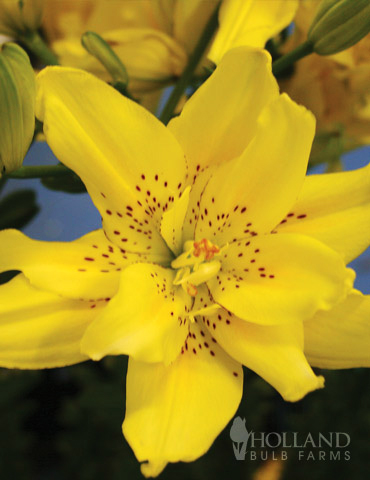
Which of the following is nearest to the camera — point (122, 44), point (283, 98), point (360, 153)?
point (283, 98)

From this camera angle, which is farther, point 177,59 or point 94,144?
point 177,59

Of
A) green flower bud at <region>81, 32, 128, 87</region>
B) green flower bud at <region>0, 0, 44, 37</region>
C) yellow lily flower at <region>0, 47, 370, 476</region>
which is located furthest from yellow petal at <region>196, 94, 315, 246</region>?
green flower bud at <region>0, 0, 44, 37</region>

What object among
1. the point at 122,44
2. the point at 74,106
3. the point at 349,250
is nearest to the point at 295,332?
the point at 349,250

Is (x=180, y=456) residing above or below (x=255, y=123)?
below

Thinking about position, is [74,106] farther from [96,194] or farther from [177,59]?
[177,59]

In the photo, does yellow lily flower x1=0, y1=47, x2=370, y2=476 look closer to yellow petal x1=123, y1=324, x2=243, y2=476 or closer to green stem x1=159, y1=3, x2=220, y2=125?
yellow petal x1=123, y1=324, x2=243, y2=476

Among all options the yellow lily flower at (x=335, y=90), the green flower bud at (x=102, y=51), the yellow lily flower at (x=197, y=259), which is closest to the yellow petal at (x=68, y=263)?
the yellow lily flower at (x=197, y=259)

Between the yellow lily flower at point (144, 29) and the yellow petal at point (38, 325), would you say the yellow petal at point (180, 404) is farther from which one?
the yellow lily flower at point (144, 29)
